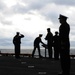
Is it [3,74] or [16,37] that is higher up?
[16,37]

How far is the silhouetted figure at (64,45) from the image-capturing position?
1255cm

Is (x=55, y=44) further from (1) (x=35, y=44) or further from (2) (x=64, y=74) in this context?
(2) (x=64, y=74)

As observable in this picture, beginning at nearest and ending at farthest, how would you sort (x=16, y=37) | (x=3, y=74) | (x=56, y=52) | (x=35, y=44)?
(x=3, y=74) → (x=56, y=52) → (x=16, y=37) → (x=35, y=44)

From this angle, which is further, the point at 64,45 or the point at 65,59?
the point at 64,45

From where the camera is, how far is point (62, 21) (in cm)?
1280

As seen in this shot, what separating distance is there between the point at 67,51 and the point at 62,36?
514mm

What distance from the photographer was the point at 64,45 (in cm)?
1265

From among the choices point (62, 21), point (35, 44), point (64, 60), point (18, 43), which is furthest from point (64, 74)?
point (35, 44)

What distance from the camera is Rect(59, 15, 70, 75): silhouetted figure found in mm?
12547

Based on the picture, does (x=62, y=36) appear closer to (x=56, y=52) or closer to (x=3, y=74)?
(x=3, y=74)

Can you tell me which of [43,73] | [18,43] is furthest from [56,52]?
[43,73]

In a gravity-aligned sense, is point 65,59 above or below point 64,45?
below

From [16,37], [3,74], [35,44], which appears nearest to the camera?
[3,74]

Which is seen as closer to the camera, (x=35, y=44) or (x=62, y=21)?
(x=62, y=21)
